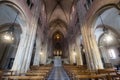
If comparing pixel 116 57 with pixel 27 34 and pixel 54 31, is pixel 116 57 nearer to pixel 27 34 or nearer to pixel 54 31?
pixel 27 34

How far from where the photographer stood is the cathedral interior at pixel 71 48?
20.6ft

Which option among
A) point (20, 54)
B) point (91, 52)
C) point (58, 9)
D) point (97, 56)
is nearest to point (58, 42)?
point (58, 9)

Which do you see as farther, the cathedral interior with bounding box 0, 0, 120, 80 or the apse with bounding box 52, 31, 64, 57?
the apse with bounding box 52, 31, 64, 57

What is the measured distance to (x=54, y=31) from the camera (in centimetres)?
2600

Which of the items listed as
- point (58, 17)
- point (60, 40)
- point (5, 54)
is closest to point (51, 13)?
point (58, 17)

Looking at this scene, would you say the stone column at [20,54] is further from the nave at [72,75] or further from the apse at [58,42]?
the apse at [58,42]

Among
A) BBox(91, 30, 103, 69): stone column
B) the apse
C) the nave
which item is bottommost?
the nave

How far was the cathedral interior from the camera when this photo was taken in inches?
247

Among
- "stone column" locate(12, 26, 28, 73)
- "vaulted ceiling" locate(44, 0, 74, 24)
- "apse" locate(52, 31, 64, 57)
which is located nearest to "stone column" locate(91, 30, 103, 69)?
"stone column" locate(12, 26, 28, 73)

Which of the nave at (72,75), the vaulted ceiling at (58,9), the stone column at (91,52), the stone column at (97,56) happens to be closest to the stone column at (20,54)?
the nave at (72,75)

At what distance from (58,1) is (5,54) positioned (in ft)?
44.2

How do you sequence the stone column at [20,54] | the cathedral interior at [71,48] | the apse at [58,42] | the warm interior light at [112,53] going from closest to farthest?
the cathedral interior at [71,48]
the stone column at [20,54]
the warm interior light at [112,53]
the apse at [58,42]

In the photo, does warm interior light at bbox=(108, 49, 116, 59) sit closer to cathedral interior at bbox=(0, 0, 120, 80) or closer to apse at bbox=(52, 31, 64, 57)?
cathedral interior at bbox=(0, 0, 120, 80)

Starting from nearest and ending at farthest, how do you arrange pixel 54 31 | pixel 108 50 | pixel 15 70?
pixel 15 70 < pixel 108 50 < pixel 54 31
